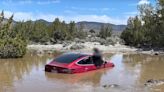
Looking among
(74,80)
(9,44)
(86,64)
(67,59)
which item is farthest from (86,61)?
(9,44)

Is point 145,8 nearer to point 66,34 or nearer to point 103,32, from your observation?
point 66,34

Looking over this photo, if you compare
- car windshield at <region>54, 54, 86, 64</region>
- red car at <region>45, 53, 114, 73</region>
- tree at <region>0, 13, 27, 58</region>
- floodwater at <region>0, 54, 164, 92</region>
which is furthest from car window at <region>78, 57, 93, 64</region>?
tree at <region>0, 13, 27, 58</region>

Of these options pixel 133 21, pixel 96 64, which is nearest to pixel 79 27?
pixel 133 21

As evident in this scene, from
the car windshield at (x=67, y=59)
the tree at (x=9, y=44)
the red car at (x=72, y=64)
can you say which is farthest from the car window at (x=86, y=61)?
the tree at (x=9, y=44)

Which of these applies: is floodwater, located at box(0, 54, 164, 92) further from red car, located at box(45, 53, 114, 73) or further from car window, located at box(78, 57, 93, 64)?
car window, located at box(78, 57, 93, 64)

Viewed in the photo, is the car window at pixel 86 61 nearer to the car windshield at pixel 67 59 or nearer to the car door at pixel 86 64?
the car door at pixel 86 64

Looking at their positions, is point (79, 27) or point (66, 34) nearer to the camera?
point (66, 34)

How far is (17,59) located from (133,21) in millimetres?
34107

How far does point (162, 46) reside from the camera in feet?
182

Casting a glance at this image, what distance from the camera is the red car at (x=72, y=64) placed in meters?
22.4

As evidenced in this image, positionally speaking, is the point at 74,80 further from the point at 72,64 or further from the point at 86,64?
the point at 86,64

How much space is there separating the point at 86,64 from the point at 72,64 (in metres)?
1.32

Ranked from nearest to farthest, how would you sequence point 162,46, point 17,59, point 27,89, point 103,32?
point 27,89 → point 17,59 → point 162,46 → point 103,32

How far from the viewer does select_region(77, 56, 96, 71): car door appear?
23453mm
